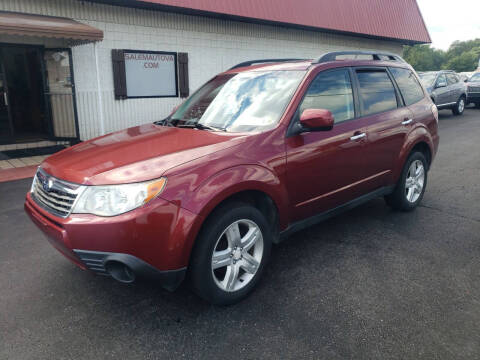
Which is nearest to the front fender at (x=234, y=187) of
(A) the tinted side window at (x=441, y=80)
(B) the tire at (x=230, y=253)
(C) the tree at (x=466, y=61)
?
(B) the tire at (x=230, y=253)

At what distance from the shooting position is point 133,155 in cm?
287

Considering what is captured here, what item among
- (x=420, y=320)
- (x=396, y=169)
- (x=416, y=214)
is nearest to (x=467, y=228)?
(x=416, y=214)

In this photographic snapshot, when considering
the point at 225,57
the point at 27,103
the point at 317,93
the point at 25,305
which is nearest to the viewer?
the point at 25,305

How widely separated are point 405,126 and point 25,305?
4164 millimetres

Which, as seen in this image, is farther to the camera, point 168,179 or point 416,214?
point 416,214

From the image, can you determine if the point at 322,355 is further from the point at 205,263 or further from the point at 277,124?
the point at 277,124

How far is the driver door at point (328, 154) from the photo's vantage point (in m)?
3.33

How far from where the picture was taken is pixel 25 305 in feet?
9.82

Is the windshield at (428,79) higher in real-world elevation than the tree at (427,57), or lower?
lower

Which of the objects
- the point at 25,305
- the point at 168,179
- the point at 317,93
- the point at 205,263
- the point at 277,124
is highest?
the point at 317,93

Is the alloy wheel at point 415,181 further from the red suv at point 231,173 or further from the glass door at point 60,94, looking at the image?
the glass door at point 60,94

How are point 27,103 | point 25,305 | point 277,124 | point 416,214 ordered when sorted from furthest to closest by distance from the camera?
point 27,103
point 416,214
point 277,124
point 25,305

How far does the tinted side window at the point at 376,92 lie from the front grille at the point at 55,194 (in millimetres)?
2903

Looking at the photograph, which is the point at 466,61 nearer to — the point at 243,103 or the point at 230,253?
the point at 243,103
